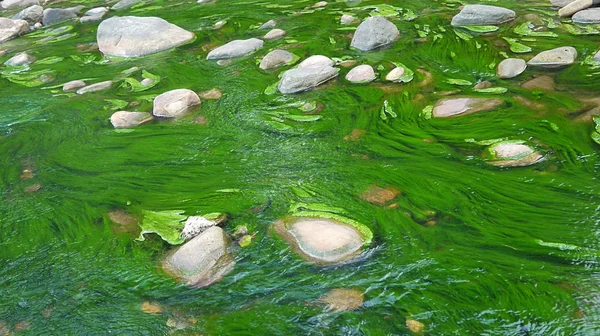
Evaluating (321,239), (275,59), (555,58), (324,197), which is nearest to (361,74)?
(275,59)

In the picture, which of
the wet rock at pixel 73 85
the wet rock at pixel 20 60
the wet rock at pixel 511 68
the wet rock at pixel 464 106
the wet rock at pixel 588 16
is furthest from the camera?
the wet rock at pixel 20 60

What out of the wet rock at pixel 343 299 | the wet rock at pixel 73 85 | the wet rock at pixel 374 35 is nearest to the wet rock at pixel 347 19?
the wet rock at pixel 374 35

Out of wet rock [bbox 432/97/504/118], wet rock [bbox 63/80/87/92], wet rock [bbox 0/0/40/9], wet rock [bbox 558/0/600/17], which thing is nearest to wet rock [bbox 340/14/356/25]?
wet rock [bbox 558/0/600/17]

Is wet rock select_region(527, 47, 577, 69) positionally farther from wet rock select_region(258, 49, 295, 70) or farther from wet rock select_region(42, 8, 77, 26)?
wet rock select_region(42, 8, 77, 26)

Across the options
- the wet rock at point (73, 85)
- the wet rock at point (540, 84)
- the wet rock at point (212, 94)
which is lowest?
the wet rock at point (73, 85)

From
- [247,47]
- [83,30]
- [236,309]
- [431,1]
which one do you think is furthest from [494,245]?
[83,30]

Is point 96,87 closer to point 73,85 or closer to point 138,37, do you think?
point 73,85

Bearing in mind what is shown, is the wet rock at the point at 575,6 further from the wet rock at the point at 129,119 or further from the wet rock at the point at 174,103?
the wet rock at the point at 129,119

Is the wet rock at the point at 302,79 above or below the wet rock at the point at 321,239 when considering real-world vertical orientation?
above
